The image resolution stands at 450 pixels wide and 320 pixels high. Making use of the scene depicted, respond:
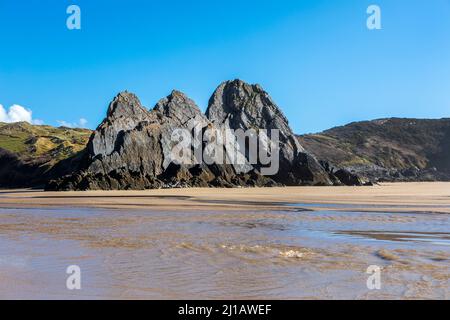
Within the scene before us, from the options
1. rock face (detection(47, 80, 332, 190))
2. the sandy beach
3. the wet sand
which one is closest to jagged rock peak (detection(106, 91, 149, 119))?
rock face (detection(47, 80, 332, 190))

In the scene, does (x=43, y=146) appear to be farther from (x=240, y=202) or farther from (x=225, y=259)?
(x=225, y=259)

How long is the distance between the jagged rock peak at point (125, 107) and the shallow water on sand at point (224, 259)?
206ft

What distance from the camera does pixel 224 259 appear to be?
12.9m

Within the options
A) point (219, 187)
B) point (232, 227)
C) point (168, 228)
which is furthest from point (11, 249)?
point (219, 187)

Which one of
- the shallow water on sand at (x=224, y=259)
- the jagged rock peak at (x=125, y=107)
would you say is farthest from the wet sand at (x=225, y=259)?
the jagged rock peak at (x=125, y=107)

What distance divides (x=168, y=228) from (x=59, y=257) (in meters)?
7.64

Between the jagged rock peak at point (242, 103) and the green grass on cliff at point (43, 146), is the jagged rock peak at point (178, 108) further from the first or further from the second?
the green grass on cliff at point (43, 146)

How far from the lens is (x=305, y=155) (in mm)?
92125

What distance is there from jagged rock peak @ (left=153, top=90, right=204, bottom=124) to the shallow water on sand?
6801cm

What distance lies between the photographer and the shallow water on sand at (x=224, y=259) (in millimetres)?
9289

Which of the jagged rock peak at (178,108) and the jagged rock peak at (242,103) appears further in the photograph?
the jagged rock peak at (242,103)

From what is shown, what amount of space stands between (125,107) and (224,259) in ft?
250

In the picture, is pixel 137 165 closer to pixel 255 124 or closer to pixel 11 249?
pixel 255 124

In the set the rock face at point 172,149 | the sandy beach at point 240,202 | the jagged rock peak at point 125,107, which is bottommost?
the sandy beach at point 240,202
